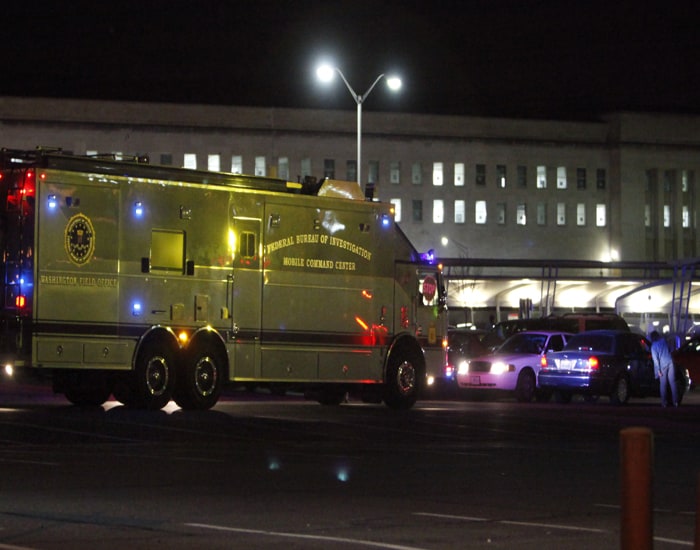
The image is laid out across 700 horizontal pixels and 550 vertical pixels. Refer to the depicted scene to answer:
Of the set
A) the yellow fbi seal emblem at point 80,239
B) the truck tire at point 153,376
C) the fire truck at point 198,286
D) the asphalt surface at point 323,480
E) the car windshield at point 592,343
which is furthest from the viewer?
the car windshield at point 592,343

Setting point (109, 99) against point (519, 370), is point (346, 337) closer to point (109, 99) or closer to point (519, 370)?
point (519, 370)

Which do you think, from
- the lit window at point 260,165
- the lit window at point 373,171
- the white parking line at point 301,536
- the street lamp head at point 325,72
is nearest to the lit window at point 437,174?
the lit window at point 373,171

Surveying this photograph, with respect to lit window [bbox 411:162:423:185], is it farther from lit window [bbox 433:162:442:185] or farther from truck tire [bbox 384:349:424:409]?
truck tire [bbox 384:349:424:409]

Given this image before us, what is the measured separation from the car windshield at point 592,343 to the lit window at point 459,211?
9596 centimetres

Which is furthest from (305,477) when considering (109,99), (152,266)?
(109,99)

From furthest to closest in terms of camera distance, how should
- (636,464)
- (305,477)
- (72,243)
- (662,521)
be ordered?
(72,243), (305,477), (662,521), (636,464)

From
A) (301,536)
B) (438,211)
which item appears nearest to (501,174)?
(438,211)

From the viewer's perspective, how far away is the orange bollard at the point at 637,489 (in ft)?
20.3

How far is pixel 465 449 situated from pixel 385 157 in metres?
105

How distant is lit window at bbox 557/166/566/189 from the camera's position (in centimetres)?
12838

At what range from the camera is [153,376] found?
75.9 feet

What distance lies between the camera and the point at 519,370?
1287 inches

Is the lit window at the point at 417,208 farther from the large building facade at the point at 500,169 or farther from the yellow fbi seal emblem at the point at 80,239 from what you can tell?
the yellow fbi seal emblem at the point at 80,239

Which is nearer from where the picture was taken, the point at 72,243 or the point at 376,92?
the point at 72,243
